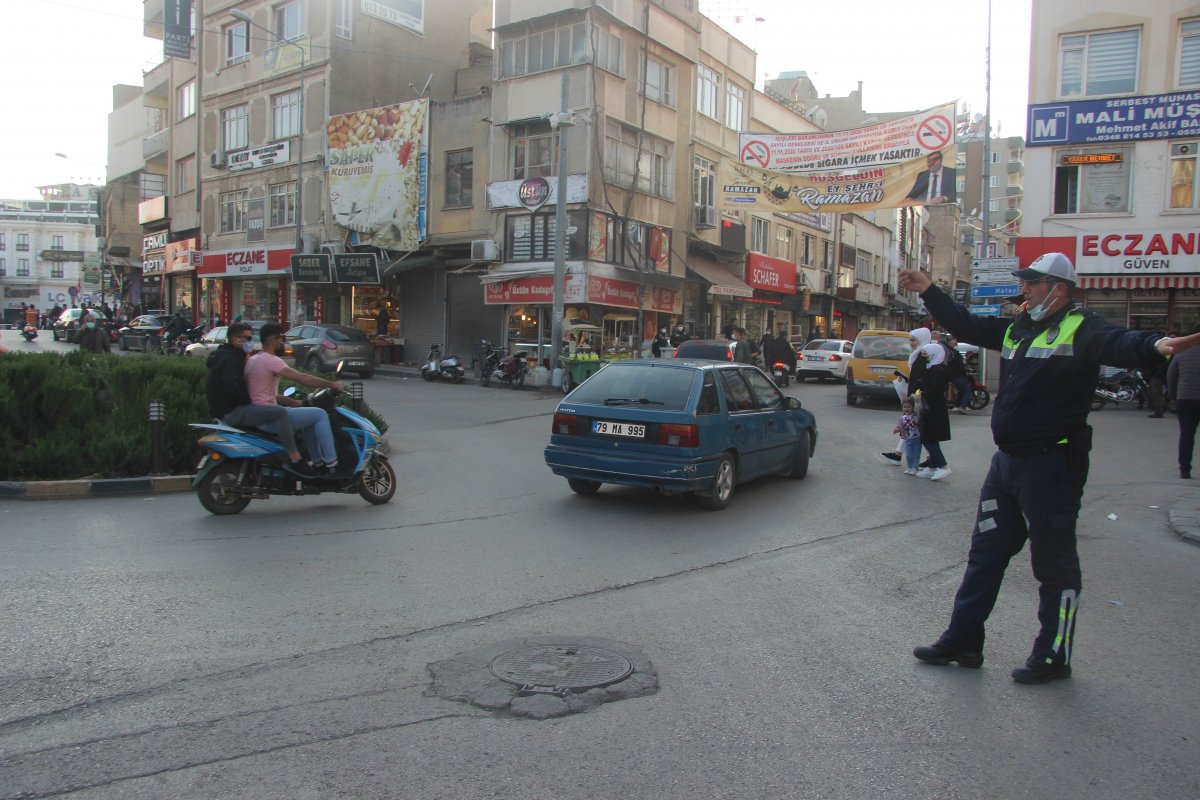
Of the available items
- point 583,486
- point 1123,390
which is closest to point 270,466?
point 583,486

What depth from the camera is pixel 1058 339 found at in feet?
14.0

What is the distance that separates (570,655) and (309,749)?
1469 mm

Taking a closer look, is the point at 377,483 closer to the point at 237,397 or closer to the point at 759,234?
the point at 237,397

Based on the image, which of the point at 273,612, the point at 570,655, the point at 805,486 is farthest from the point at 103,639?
the point at 805,486

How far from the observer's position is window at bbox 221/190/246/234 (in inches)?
1560

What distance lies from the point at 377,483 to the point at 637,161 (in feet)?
74.8

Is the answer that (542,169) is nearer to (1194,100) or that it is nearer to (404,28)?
(404,28)

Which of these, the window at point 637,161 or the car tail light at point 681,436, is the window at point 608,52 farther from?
the car tail light at point 681,436

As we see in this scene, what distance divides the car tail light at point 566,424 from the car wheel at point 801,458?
3.16 meters

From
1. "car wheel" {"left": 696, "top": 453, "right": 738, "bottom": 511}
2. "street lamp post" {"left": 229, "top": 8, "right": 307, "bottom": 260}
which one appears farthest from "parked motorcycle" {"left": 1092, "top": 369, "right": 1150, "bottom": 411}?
"street lamp post" {"left": 229, "top": 8, "right": 307, "bottom": 260}

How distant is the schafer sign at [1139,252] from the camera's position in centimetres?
2362

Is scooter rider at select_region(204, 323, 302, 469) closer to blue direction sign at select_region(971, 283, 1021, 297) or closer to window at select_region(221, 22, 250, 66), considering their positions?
blue direction sign at select_region(971, 283, 1021, 297)

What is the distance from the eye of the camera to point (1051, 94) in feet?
81.4

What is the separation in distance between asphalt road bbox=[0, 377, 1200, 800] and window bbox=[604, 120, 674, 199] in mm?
21663
